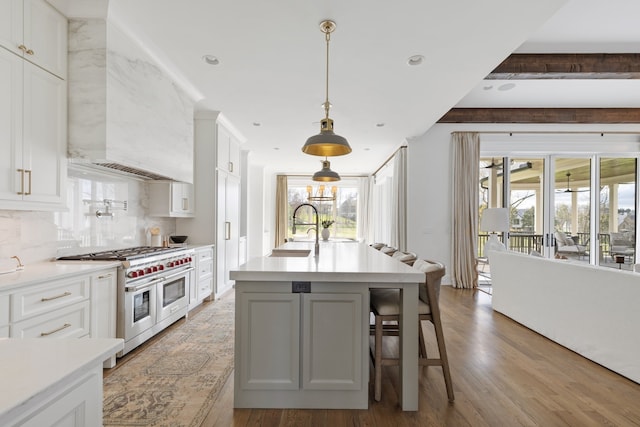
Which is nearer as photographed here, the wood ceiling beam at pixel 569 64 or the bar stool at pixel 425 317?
the bar stool at pixel 425 317

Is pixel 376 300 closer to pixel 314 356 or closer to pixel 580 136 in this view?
pixel 314 356

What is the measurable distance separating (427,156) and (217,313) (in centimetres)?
449

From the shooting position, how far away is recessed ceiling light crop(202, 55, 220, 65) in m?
3.00

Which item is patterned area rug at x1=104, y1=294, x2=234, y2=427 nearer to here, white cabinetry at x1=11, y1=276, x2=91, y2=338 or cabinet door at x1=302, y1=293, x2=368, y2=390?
white cabinetry at x1=11, y1=276, x2=91, y2=338

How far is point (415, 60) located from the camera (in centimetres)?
302

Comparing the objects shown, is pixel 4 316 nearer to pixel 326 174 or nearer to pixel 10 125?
pixel 10 125

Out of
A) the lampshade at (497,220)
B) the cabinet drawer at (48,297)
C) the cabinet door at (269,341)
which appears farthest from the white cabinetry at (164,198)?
the lampshade at (497,220)

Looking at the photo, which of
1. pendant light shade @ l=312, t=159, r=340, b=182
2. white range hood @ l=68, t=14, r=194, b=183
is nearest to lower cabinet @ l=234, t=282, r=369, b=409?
white range hood @ l=68, t=14, r=194, b=183

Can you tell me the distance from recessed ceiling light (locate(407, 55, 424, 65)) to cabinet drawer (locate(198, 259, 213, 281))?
342cm

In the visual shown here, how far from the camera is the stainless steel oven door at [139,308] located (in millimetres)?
2646

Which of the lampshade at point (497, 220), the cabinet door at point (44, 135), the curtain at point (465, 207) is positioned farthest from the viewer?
the curtain at point (465, 207)

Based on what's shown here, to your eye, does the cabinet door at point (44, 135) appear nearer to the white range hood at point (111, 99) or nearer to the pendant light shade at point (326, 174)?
→ the white range hood at point (111, 99)

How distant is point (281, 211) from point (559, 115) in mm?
7033

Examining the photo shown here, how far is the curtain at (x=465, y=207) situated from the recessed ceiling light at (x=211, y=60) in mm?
4449
